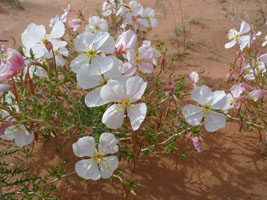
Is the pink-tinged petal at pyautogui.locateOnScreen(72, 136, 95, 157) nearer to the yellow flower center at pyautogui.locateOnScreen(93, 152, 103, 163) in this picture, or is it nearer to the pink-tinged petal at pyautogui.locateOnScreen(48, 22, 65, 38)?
the yellow flower center at pyautogui.locateOnScreen(93, 152, 103, 163)

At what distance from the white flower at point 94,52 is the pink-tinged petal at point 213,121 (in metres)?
0.61

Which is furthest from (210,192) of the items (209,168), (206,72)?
(206,72)

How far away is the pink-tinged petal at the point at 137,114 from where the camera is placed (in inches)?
43.2

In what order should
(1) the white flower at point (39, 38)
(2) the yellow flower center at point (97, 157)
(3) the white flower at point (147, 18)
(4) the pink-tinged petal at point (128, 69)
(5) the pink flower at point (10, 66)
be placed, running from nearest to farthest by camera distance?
(5) the pink flower at point (10, 66)
(2) the yellow flower center at point (97, 157)
(4) the pink-tinged petal at point (128, 69)
(1) the white flower at point (39, 38)
(3) the white flower at point (147, 18)

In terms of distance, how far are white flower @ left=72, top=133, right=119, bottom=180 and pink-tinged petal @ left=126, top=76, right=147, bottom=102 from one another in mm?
257

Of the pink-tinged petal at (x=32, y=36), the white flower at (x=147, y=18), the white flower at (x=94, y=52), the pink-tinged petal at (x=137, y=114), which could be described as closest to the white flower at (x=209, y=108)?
the pink-tinged petal at (x=137, y=114)

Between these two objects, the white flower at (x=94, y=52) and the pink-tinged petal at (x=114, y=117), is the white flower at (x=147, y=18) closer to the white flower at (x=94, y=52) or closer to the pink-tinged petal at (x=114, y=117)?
the white flower at (x=94, y=52)

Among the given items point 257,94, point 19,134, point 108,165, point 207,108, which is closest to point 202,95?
point 207,108

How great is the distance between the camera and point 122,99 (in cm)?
117

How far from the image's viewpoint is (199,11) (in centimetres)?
468

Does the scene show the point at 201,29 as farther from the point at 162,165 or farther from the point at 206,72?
the point at 162,165

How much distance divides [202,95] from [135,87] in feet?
1.35

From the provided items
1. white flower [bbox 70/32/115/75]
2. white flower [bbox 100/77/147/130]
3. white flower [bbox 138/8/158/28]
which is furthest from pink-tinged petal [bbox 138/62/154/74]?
white flower [bbox 138/8/158/28]

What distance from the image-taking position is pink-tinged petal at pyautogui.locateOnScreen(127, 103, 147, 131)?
3.60 ft
